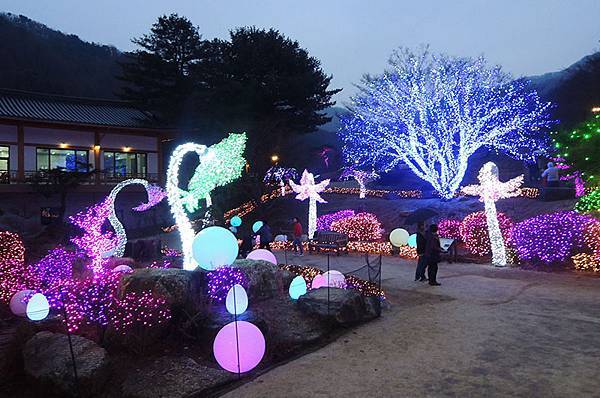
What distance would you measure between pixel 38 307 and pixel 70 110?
23.9m

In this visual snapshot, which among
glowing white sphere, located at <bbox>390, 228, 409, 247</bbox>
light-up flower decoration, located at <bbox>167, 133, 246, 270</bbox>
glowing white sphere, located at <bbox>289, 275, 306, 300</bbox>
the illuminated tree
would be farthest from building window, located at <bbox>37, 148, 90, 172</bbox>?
the illuminated tree

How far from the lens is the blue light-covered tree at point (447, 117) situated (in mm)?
24047

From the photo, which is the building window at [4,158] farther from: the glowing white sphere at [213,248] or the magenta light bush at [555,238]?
the magenta light bush at [555,238]

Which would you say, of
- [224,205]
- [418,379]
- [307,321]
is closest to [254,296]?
[307,321]

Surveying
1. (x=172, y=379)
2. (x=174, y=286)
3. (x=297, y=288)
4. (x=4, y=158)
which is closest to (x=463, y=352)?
(x=297, y=288)

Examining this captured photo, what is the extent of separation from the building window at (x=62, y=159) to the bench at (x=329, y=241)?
15761 mm

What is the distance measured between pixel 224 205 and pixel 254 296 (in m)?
17.9

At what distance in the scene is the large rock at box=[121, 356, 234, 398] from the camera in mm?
5660

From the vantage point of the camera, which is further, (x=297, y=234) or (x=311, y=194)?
(x=311, y=194)

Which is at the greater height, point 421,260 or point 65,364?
point 421,260

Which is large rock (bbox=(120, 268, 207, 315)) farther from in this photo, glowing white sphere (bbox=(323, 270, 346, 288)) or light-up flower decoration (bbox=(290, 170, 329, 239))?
light-up flower decoration (bbox=(290, 170, 329, 239))

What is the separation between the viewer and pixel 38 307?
8.33m

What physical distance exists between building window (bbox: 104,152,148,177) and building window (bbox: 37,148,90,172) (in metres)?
1.78

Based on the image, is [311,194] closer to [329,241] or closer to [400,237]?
[329,241]
